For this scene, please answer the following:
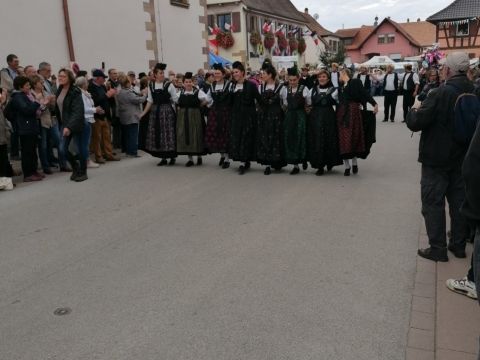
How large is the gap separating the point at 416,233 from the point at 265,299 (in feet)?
7.36

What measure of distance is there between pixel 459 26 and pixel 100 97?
1319 inches

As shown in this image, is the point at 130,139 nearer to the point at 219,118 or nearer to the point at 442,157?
the point at 219,118

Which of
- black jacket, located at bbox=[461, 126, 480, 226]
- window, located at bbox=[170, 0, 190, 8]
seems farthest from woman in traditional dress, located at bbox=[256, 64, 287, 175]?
window, located at bbox=[170, 0, 190, 8]

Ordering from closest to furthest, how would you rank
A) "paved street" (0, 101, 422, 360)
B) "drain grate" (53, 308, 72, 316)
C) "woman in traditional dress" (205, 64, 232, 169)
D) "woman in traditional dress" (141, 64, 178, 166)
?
"paved street" (0, 101, 422, 360) → "drain grate" (53, 308, 72, 316) → "woman in traditional dress" (205, 64, 232, 169) → "woman in traditional dress" (141, 64, 178, 166)

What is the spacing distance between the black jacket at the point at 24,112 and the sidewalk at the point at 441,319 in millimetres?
6444

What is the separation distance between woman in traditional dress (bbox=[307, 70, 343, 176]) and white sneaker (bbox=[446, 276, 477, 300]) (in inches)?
172

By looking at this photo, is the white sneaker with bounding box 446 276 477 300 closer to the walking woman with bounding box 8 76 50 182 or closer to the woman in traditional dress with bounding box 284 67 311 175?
the woman in traditional dress with bounding box 284 67 311 175

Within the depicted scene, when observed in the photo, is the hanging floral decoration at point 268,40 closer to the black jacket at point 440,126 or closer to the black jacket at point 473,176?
the black jacket at point 440,126

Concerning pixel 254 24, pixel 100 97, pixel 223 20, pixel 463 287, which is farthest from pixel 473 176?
pixel 254 24

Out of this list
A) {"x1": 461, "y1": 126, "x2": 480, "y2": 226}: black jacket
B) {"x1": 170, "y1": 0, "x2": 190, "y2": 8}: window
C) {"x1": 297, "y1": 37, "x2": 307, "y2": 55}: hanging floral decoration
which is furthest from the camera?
{"x1": 297, "y1": 37, "x2": 307, "y2": 55}: hanging floral decoration

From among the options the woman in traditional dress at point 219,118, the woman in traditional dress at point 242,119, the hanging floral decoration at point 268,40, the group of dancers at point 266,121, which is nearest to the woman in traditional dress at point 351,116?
the group of dancers at point 266,121

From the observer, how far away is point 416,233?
5305 millimetres

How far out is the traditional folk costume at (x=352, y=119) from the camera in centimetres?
796

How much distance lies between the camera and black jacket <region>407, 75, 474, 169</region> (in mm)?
4234
